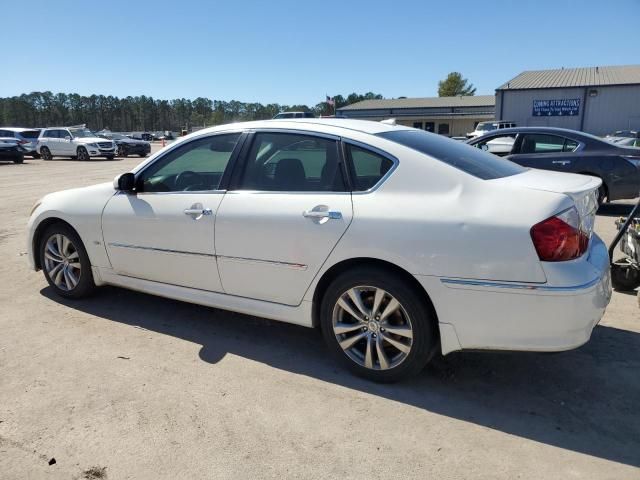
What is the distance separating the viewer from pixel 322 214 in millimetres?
3195

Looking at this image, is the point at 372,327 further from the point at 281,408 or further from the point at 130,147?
the point at 130,147

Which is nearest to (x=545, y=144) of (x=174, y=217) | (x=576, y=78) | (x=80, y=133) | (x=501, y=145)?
(x=501, y=145)

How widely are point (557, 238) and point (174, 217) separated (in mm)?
2658

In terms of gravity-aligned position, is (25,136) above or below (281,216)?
below

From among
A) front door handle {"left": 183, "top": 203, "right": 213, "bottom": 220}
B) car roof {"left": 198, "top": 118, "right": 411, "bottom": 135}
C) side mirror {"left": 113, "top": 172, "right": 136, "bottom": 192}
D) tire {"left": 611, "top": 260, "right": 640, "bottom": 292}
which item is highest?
car roof {"left": 198, "top": 118, "right": 411, "bottom": 135}

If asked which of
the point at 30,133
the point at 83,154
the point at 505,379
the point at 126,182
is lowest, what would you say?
the point at 83,154

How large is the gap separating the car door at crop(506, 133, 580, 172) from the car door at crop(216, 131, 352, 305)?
6665 mm

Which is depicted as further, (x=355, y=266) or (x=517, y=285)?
(x=355, y=266)

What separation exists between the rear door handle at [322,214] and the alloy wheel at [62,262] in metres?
2.46

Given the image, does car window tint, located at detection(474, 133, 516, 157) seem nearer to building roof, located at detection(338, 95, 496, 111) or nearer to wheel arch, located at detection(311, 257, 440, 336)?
wheel arch, located at detection(311, 257, 440, 336)

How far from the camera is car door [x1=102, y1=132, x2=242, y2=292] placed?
12.2 ft

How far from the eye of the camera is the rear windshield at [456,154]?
318 centimetres

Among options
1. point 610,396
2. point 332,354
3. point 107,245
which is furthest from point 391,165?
point 107,245

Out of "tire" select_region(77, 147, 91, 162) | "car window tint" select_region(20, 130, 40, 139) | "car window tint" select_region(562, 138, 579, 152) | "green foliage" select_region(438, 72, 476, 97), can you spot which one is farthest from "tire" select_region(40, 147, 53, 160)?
"green foliage" select_region(438, 72, 476, 97)
